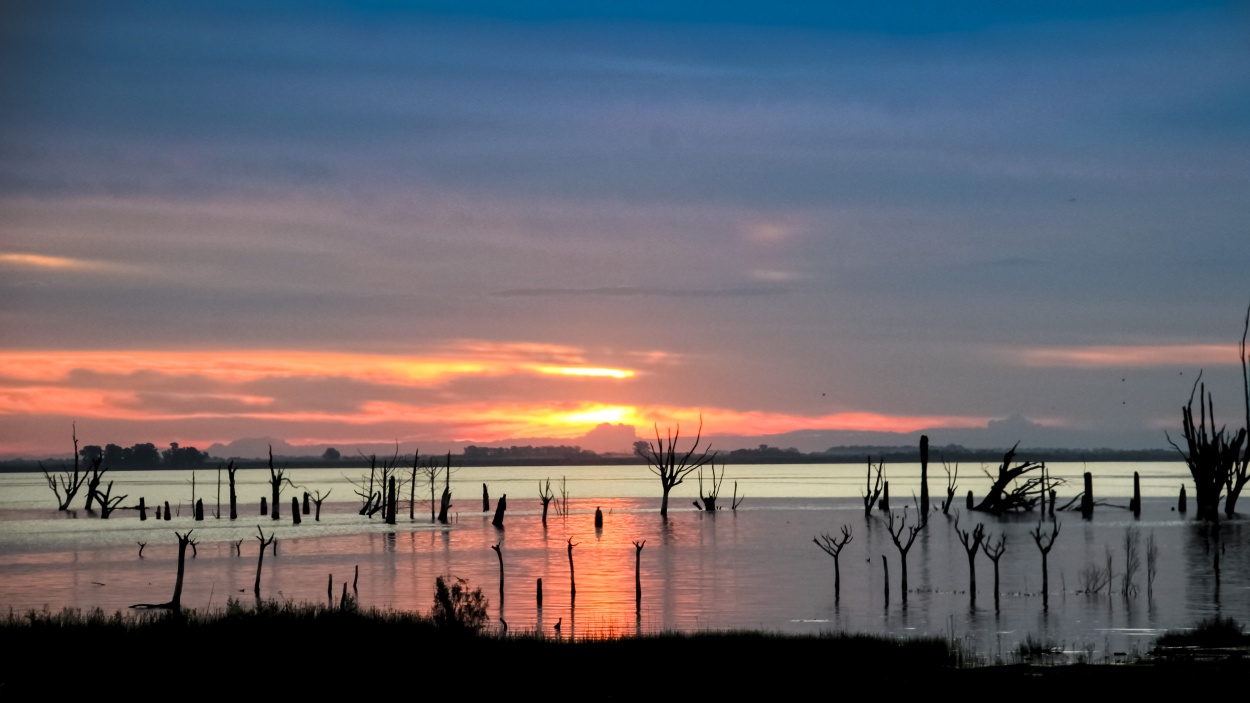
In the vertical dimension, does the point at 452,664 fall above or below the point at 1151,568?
above

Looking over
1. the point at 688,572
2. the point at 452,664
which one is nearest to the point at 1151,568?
the point at 688,572

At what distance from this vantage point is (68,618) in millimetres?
24891

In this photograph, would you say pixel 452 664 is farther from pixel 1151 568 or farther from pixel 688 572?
pixel 688 572

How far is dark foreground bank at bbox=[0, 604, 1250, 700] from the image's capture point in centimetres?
1850

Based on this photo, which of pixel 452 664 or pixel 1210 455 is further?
pixel 1210 455

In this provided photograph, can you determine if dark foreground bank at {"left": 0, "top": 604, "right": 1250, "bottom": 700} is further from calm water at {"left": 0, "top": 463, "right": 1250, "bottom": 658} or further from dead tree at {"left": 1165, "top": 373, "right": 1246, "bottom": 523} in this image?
dead tree at {"left": 1165, "top": 373, "right": 1246, "bottom": 523}

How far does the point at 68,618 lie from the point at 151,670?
679 cm

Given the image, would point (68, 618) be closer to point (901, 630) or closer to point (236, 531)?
point (901, 630)

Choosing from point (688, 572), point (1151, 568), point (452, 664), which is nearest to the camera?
point (452, 664)

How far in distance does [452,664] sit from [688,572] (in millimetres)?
29812

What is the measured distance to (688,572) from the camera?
4938 centimetres

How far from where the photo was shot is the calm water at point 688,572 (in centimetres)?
3497

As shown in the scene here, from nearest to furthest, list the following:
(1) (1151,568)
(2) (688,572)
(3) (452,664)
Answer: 1. (3) (452,664)
2. (1) (1151,568)
3. (2) (688,572)

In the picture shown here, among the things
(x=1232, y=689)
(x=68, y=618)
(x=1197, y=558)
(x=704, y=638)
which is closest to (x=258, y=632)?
(x=68, y=618)
